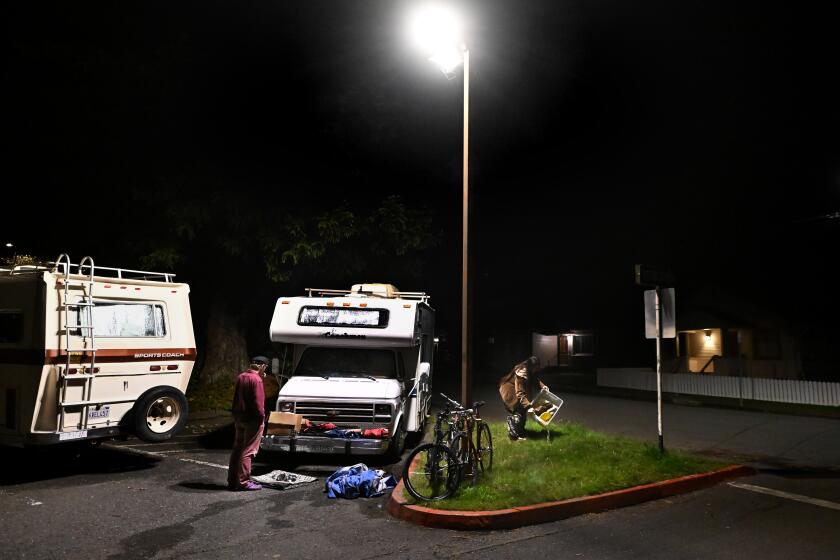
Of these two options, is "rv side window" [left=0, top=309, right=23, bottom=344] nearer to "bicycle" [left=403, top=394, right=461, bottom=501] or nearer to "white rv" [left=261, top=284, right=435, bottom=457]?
"white rv" [left=261, top=284, right=435, bottom=457]

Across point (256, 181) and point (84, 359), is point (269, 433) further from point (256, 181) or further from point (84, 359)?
point (256, 181)

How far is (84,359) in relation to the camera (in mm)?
8555

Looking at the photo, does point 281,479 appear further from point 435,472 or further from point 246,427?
point 435,472

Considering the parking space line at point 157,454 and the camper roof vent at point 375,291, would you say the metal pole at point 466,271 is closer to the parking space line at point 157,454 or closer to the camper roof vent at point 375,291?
the camper roof vent at point 375,291

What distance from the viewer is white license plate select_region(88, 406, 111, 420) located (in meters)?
8.64

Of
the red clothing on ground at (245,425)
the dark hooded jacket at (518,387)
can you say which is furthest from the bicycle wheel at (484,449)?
the red clothing on ground at (245,425)

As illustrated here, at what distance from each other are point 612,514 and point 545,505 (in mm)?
841

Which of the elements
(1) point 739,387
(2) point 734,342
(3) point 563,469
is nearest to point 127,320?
(3) point 563,469

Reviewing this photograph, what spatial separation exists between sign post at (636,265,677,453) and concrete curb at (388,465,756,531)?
1890 millimetres

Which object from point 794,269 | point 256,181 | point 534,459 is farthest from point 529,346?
point 534,459

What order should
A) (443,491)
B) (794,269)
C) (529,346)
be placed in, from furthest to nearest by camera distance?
(529,346) → (794,269) → (443,491)

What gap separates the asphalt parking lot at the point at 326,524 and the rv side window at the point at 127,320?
6.57ft

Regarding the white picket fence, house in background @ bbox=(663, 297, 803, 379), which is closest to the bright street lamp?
the white picket fence

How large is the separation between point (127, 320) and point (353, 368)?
11.8ft
